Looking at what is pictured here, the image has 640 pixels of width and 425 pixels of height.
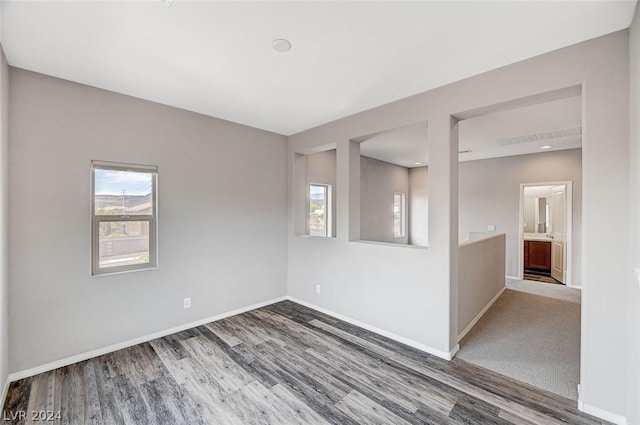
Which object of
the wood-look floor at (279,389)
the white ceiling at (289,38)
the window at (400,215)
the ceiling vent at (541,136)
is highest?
the white ceiling at (289,38)

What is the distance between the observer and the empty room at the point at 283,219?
1.87 m

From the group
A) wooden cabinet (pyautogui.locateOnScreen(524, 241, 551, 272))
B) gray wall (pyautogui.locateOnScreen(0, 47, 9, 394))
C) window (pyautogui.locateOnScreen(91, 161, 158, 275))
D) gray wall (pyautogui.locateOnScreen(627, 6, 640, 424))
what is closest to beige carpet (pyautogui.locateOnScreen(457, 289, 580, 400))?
gray wall (pyautogui.locateOnScreen(627, 6, 640, 424))

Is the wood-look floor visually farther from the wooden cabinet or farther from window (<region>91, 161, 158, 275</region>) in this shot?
the wooden cabinet

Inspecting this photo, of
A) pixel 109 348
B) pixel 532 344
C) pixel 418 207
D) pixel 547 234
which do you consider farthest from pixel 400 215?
pixel 109 348

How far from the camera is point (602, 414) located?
191 centimetres

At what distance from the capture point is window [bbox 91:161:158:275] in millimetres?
2766

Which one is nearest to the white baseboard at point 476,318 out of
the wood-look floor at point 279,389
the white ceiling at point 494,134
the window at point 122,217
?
the wood-look floor at point 279,389

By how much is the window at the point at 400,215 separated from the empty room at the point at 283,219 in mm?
3128

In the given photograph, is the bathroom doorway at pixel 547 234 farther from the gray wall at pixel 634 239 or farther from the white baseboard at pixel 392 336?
the gray wall at pixel 634 239

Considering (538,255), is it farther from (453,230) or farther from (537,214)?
(453,230)

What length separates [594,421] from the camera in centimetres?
188

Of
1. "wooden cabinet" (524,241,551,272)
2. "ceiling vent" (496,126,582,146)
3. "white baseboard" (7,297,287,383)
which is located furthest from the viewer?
"wooden cabinet" (524,241,551,272)

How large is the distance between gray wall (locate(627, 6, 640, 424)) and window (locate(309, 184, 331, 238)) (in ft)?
13.9

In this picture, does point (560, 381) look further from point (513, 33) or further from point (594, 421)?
point (513, 33)
